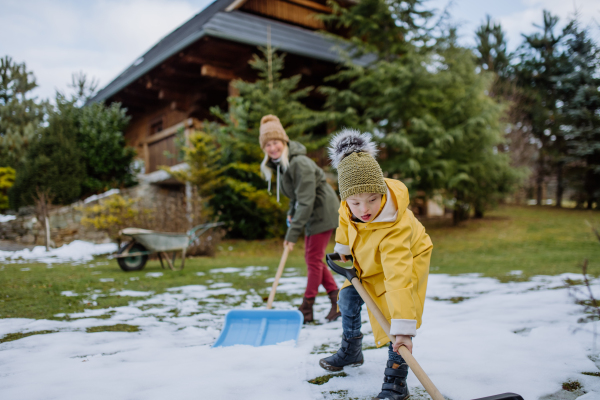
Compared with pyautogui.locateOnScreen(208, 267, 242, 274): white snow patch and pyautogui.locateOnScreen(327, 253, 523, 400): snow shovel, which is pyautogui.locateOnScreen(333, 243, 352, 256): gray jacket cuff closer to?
pyautogui.locateOnScreen(327, 253, 523, 400): snow shovel

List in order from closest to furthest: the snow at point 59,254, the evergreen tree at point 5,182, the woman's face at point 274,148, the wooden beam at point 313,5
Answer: the woman's face at point 274,148, the snow at point 59,254, the evergreen tree at point 5,182, the wooden beam at point 313,5

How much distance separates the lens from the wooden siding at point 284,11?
35.7 feet

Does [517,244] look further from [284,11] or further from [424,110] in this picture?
[284,11]

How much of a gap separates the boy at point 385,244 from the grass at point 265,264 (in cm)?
83

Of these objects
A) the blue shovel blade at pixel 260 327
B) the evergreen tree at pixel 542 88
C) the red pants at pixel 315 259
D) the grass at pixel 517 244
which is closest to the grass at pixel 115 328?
the blue shovel blade at pixel 260 327

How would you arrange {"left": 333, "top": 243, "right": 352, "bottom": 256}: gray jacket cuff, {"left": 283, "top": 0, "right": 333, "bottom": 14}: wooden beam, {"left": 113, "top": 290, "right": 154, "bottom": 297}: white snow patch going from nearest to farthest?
{"left": 333, "top": 243, "right": 352, "bottom": 256}: gray jacket cuff, {"left": 113, "top": 290, "right": 154, "bottom": 297}: white snow patch, {"left": 283, "top": 0, "right": 333, "bottom": 14}: wooden beam

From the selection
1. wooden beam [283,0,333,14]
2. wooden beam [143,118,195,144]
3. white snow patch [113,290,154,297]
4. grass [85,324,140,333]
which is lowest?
white snow patch [113,290,154,297]

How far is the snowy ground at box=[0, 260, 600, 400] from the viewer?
165 cm

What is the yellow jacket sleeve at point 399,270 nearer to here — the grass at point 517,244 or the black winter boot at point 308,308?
the black winter boot at point 308,308

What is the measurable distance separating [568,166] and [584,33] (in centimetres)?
461

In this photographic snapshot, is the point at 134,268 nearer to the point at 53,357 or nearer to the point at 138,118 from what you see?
the point at 53,357

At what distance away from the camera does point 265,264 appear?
6109 millimetres

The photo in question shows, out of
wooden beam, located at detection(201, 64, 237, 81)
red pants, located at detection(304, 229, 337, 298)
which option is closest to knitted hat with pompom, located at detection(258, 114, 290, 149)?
red pants, located at detection(304, 229, 337, 298)

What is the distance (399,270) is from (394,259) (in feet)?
0.16
